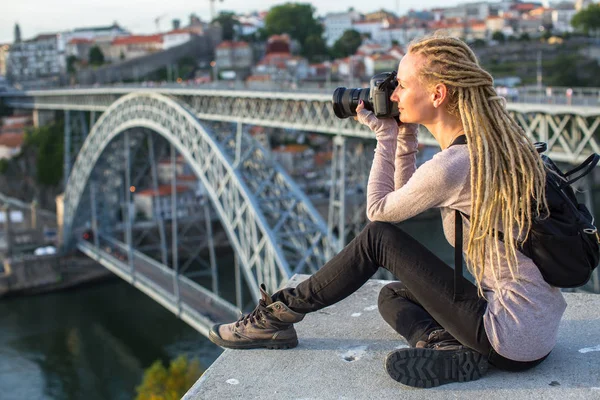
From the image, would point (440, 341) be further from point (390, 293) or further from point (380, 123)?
point (380, 123)

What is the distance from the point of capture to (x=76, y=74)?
3791 centimetres

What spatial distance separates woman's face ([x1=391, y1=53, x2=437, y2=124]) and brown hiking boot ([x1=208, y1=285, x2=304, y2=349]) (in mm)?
636

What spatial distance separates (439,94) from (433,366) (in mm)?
665

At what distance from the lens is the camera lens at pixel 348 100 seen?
2291mm

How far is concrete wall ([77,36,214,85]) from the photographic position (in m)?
37.4

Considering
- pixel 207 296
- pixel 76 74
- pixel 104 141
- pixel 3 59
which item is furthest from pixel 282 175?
pixel 3 59

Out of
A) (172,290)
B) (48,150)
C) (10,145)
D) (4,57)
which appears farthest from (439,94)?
(4,57)

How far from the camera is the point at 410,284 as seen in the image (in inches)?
84.3

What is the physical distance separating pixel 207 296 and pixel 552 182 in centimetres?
1231

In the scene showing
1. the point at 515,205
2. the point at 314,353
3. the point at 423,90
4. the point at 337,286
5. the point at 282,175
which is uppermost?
the point at 423,90

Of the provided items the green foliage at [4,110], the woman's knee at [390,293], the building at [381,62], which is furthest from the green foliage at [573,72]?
the woman's knee at [390,293]

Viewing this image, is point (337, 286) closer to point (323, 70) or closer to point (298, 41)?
point (323, 70)

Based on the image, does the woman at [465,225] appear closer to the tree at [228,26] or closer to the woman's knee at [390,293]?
the woman's knee at [390,293]

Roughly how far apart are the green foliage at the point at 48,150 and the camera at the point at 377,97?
2897 cm
